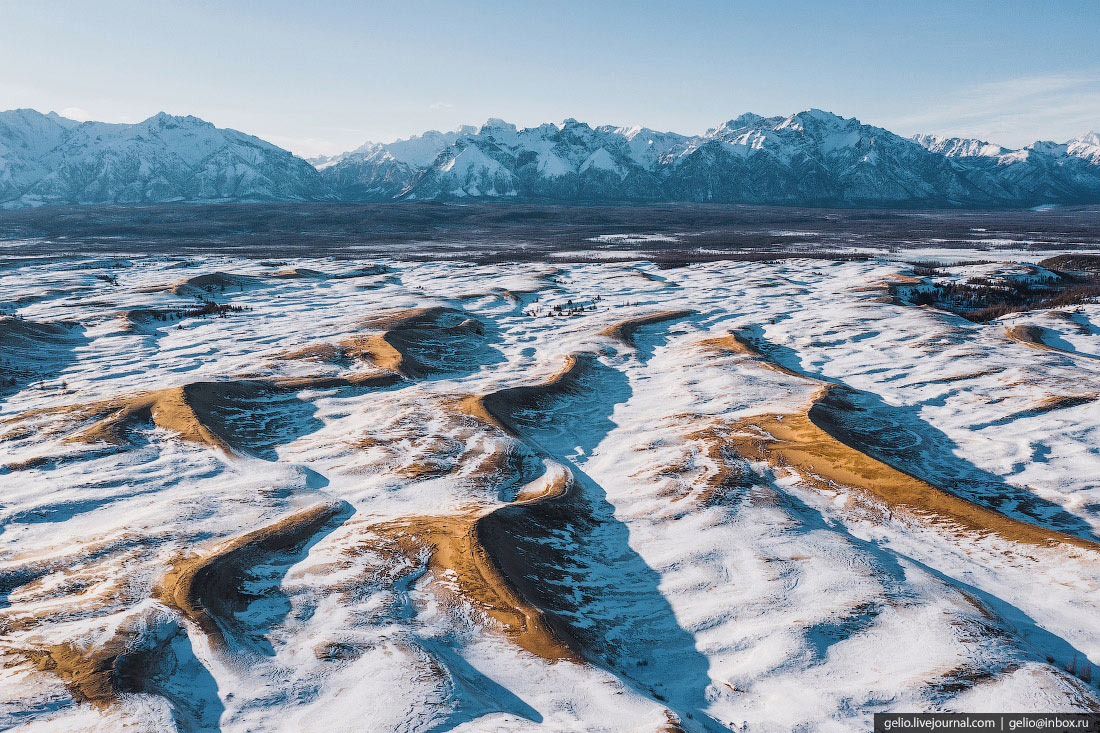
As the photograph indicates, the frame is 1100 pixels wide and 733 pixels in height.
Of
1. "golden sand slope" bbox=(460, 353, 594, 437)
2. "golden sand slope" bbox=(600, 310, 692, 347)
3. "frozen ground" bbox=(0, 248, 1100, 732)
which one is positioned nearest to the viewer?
"frozen ground" bbox=(0, 248, 1100, 732)

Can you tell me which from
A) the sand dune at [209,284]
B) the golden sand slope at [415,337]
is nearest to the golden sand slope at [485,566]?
the golden sand slope at [415,337]

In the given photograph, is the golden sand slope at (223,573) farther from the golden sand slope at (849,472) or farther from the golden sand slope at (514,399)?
the golden sand slope at (849,472)

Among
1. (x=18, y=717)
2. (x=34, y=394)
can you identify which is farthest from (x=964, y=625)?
(x=34, y=394)

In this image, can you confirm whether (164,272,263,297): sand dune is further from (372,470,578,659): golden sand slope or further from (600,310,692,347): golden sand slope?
(372,470,578,659): golden sand slope

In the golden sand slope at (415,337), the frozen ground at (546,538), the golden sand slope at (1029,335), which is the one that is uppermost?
the golden sand slope at (1029,335)

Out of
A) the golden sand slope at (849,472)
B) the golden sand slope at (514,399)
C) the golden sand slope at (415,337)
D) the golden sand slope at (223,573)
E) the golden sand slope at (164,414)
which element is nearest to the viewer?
the golden sand slope at (223,573)

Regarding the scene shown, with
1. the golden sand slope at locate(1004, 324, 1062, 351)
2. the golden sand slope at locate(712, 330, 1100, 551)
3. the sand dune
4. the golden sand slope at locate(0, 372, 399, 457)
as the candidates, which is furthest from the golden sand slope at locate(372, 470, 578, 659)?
the sand dune

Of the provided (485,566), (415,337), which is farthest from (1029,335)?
(485,566)

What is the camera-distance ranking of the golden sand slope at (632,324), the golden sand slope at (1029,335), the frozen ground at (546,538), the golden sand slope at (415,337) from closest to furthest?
the frozen ground at (546,538) → the golden sand slope at (415,337) → the golden sand slope at (1029,335) → the golden sand slope at (632,324)
